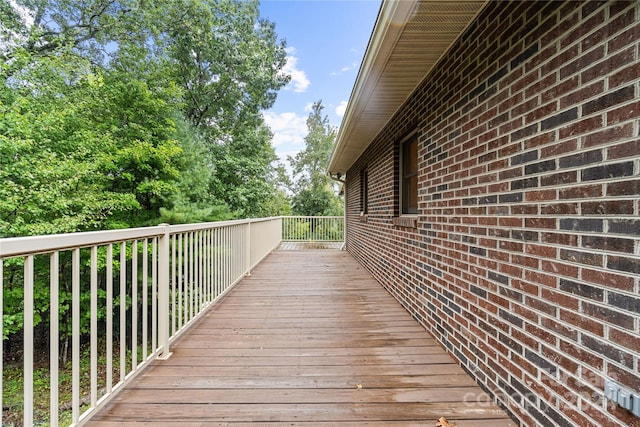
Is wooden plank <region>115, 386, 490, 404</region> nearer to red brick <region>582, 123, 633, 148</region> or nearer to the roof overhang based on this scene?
red brick <region>582, 123, 633, 148</region>

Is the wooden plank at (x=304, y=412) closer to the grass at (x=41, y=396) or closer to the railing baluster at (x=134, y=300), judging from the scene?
the railing baluster at (x=134, y=300)

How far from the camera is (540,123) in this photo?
1397 millimetres

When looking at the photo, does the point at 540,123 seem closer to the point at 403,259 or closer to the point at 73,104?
the point at 403,259

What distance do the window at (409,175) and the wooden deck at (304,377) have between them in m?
1.28

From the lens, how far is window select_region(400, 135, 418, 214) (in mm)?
3410

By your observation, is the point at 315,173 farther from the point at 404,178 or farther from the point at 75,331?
the point at 75,331

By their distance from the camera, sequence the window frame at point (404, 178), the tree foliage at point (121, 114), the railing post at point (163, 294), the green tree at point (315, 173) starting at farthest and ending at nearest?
1. the green tree at point (315, 173)
2. the tree foliage at point (121, 114)
3. the window frame at point (404, 178)
4. the railing post at point (163, 294)

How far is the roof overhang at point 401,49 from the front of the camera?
1802 millimetres

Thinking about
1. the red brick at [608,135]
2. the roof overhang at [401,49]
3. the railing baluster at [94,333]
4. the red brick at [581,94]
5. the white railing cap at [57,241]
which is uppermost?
the roof overhang at [401,49]

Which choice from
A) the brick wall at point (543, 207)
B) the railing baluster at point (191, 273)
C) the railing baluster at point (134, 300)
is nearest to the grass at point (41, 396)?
the railing baluster at point (191, 273)

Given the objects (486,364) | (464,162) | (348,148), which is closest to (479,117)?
(464,162)

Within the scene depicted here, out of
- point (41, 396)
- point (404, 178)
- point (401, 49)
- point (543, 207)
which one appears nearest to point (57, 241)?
point (543, 207)

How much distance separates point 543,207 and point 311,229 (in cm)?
927

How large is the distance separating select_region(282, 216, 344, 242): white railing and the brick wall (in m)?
8.07
